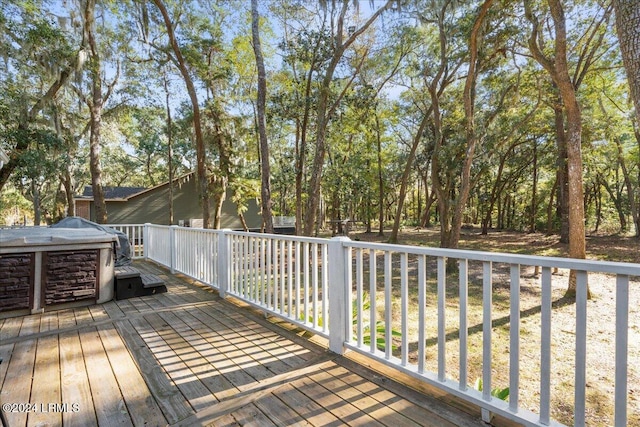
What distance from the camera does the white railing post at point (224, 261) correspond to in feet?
12.6

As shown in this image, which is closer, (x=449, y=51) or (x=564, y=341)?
(x=564, y=341)

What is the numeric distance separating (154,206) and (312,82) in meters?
11.5

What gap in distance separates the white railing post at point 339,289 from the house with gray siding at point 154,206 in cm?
1400

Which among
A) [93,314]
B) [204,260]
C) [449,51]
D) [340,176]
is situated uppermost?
[449,51]

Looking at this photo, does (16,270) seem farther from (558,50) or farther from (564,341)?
(558,50)

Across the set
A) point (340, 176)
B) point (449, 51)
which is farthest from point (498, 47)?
point (340, 176)

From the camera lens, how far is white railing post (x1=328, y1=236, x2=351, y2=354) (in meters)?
2.40

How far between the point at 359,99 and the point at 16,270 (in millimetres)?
8692

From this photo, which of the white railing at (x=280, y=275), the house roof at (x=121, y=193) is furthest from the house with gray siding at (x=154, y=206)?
the white railing at (x=280, y=275)

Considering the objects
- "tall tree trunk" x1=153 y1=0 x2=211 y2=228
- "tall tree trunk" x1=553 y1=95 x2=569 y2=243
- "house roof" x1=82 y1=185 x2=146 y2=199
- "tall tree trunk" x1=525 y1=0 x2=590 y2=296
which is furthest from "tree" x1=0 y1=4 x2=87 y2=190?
"tall tree trunk" x1=553 y1=95 x2=569 y2=243

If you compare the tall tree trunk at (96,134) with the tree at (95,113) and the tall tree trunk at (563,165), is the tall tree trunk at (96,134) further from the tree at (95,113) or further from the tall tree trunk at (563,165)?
the tall tree trunk at (563,165)

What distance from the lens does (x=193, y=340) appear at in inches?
107

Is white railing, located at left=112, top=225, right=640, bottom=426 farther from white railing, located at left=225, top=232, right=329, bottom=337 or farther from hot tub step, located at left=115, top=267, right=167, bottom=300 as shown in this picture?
hot tub step, located at left=115, top=267, right=167, bottom=300

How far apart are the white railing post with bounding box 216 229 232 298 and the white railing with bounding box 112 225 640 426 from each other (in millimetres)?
14
